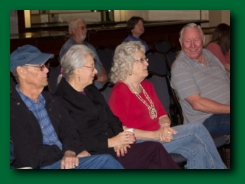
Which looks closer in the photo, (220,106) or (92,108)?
(92,108)

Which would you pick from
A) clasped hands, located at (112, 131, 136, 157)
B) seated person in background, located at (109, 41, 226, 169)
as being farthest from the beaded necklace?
clasped hands, located at (112, 131, 136, 157)

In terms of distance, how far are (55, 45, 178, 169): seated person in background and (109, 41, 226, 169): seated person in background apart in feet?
0.41

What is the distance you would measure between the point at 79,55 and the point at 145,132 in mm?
716

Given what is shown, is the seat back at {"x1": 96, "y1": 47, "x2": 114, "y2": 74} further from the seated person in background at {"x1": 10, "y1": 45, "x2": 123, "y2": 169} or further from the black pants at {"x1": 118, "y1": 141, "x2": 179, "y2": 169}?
the seated person in background at {"x1": 10, "y1": 45, "x2": 123, "y2": 169}

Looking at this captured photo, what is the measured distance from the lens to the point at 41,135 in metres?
3.13

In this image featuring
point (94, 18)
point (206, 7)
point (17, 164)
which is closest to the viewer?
point (17, 164)

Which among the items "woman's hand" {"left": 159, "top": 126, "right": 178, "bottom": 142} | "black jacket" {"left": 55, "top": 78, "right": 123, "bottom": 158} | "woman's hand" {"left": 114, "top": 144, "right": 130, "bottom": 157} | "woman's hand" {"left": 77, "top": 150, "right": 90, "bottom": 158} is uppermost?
"black jacket" {"left": 55, "top": 78, "right": 123, "bottom": 158}

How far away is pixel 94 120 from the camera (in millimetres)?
3436

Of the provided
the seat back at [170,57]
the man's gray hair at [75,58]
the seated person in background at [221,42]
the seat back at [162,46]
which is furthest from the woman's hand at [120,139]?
the seat back at [162,46]

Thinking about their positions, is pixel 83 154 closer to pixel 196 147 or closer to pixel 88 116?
pixel 88 116

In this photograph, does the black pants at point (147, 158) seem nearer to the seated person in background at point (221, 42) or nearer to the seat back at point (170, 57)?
the seated person in background at point (221, 42)

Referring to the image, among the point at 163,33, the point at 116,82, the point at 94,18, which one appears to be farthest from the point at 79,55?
the point at 94,18

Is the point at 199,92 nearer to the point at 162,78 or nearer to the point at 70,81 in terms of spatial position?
the point at 162,78

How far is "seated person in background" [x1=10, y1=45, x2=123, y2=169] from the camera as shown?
3035 millimetres
